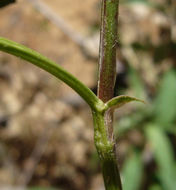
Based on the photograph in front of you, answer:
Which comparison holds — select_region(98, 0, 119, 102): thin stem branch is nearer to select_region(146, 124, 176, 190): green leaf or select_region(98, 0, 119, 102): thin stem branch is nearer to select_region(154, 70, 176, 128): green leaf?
select_region(146, 124, 176, 190): green leaf

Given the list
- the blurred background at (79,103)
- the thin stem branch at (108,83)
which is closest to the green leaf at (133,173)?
the blurred background at (79,103)

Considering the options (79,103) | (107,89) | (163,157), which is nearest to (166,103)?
(163,157)

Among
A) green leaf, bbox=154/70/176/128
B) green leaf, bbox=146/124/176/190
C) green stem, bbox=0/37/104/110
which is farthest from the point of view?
green leaf, bbox=154/70/176/128

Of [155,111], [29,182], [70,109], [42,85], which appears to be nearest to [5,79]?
[42,85]

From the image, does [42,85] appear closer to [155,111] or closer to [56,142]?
[56,142]

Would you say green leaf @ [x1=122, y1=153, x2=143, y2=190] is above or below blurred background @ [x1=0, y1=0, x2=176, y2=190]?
below

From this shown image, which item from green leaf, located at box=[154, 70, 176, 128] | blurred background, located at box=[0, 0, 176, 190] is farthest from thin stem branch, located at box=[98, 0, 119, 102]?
green leaf, located at box=[154, 70, 176, 128]
